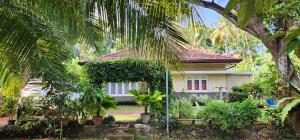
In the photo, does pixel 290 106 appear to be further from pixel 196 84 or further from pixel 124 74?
pixel 196 84

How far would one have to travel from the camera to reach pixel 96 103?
12914 mm

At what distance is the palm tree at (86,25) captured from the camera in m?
4.36

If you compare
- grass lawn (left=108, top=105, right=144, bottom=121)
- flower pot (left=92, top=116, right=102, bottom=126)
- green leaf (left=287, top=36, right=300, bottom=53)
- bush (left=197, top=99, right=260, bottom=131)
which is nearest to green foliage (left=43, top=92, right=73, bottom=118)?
flower pot (left=92, top=116, right=102, bottom=126)

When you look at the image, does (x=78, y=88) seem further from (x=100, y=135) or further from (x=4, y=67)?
(x=4, y=67)

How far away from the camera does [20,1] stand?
5027 mm

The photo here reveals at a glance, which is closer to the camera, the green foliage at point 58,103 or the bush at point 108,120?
the green foliage at point 58,103

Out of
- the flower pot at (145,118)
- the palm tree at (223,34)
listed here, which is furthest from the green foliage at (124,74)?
the palm tree at (223,34)

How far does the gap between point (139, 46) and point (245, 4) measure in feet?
9.84

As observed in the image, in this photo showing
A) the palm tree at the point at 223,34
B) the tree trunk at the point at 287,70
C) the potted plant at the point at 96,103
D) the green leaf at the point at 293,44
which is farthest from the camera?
the palm tree at the point at 223,34

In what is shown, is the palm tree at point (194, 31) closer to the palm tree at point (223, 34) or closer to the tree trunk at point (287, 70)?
the tree trunk at point (287, 70)

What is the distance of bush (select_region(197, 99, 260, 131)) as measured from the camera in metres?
12.0

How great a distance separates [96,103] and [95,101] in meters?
0.38

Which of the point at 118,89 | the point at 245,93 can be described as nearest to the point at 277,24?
the point at 245,93

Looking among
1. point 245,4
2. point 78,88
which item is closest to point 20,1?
point 245,4
